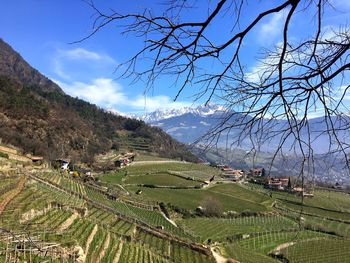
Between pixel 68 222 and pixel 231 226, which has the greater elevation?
pixel 68 222

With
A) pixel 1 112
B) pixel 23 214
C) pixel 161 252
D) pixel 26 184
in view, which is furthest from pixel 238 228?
pixel 1 112

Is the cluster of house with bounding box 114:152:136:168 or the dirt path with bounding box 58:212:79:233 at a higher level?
the cluster of house with bounding box 114:152:136:168

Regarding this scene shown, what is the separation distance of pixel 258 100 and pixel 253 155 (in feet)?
1.21

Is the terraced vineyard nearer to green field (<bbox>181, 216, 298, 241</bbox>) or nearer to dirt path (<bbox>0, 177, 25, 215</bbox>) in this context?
dirt path (<bbox>0, 177, 25, 215</bbox>)

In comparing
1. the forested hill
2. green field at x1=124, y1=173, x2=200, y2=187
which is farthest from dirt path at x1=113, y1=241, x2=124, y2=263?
green field at x1=124, y1=173, x2=200, y2=187

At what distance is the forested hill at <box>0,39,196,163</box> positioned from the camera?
5484 cm

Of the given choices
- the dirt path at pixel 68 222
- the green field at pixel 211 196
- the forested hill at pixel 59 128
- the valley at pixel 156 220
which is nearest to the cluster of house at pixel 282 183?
the valley at pixel 156 220

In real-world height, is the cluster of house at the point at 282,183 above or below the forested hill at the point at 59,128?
below

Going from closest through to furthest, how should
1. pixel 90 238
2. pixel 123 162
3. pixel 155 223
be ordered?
1. pixel 90 238
2. pixel 155 223
3. pixel 123 162

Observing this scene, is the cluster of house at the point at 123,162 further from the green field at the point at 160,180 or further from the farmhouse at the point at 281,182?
the farmhouse at the point at 281,182

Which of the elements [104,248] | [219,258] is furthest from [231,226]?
[104,248]

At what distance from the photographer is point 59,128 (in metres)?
69.1

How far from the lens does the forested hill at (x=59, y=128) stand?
2159 inches

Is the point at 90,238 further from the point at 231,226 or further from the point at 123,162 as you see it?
the point at 123,162
